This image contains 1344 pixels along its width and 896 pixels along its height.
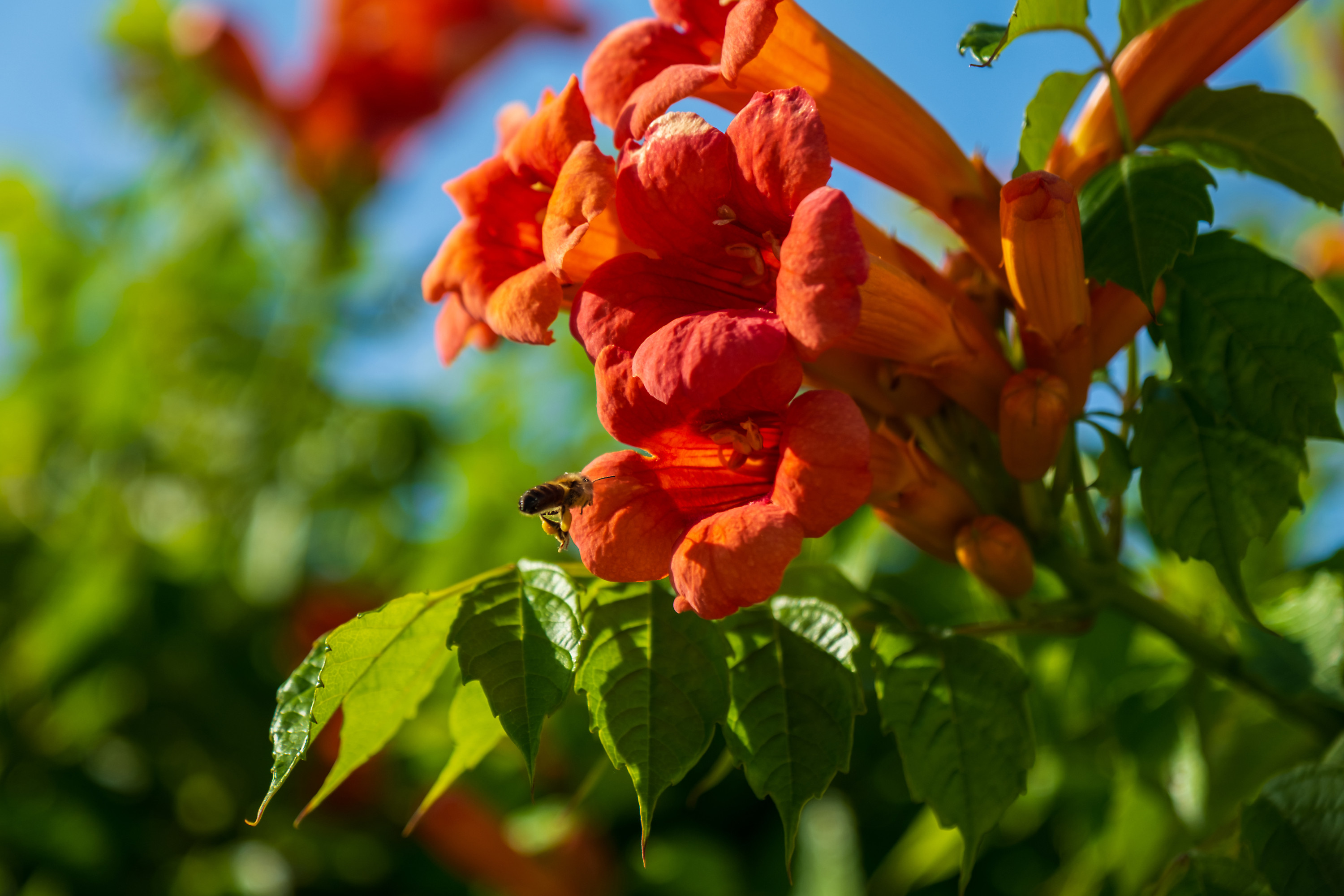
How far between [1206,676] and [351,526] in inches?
149

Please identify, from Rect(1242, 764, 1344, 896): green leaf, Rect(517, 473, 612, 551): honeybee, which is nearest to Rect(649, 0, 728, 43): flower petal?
Rect(517, 473, 612, 551): honeybee

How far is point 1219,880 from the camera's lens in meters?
1.50

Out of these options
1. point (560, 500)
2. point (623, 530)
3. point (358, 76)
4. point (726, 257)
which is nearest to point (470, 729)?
point (560, 500)

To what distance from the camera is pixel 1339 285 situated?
239 cm

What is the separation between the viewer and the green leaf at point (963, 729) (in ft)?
5.11

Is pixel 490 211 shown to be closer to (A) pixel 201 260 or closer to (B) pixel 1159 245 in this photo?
(B) pixel 1159 245

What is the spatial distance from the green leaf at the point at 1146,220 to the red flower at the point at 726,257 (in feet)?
1.58

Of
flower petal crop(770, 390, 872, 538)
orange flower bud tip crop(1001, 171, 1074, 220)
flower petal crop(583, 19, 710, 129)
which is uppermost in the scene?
flower petal crop(583, 19, 710, 129)

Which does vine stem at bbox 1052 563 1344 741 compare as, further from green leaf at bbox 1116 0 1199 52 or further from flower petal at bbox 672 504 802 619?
green leaf at bbox 1116 0 1199 52

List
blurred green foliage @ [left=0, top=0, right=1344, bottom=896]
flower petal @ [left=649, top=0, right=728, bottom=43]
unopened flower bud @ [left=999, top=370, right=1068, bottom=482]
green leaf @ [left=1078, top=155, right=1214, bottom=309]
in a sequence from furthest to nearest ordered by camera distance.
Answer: blurred green foliage @ [left=0, top=0, right=1344, bottom=896] < flower petal @ [left=649, top=0, right=728, bottom=43] < unopened flower bud @ [left=999, top=370, right=1068, bottom=482] < green leaf @ [left=1078, top=155, right=1214, bottom=309]

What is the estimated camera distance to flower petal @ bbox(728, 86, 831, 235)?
1.35m

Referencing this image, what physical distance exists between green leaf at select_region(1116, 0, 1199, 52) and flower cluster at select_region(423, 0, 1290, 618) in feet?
0.24

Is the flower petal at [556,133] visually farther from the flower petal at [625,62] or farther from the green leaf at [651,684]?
the green leaf at [651,684]

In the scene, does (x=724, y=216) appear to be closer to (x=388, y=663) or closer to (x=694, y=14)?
(x=694, y=14)
